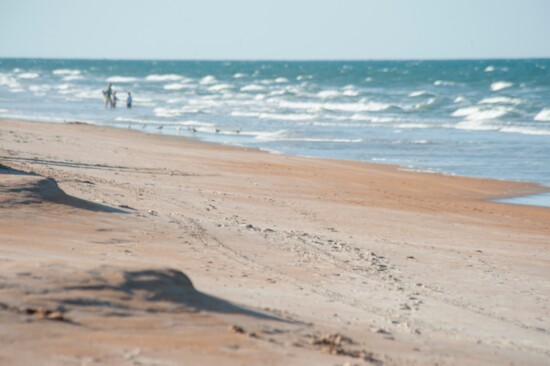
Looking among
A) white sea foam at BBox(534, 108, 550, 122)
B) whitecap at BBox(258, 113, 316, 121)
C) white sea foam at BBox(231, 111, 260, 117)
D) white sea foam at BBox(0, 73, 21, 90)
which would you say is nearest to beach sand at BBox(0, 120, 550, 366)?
whitecap at BBox(258, 113, 316, 121)

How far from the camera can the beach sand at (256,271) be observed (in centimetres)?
517

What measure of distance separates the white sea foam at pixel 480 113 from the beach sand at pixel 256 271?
23.7 meters

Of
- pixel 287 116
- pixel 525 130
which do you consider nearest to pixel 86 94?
pixel 287 116

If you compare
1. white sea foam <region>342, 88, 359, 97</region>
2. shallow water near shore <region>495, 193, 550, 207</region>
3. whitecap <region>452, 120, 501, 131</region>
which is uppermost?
shallow water near shore <region>495, 193, 550, 207</region>

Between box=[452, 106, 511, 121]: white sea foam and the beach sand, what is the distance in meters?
23.7

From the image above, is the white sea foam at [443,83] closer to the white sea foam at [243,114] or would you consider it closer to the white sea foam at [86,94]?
the white sea foam at [86,94]

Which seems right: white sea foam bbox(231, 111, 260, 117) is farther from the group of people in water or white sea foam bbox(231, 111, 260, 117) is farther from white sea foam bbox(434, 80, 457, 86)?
white sea foam bbox(434, 80, 457, 86)

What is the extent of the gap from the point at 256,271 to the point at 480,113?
34278 mm

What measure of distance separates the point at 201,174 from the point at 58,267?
10845mm

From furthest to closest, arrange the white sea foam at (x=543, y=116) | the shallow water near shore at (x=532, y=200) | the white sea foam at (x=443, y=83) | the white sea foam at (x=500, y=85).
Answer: the white sea foam at (x=443, y=83), the white sea foam at (x=500, y=85), the white sea foam at (x=543, y=116), the shallow water near shore at (x=532, y=200)

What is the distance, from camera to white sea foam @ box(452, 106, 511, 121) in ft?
131

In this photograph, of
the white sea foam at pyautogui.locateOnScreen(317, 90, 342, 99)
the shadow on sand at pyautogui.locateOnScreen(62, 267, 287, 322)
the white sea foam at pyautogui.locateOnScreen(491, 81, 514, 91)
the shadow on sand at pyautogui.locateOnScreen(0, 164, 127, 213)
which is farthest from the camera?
the white sea foam at pyautogui.locateOnScreen(491, 81, 514, 91)

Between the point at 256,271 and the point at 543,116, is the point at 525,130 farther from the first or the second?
the point at 256,271

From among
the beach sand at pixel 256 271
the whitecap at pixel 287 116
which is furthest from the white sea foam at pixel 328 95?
the beach sand at pixel 256 271
